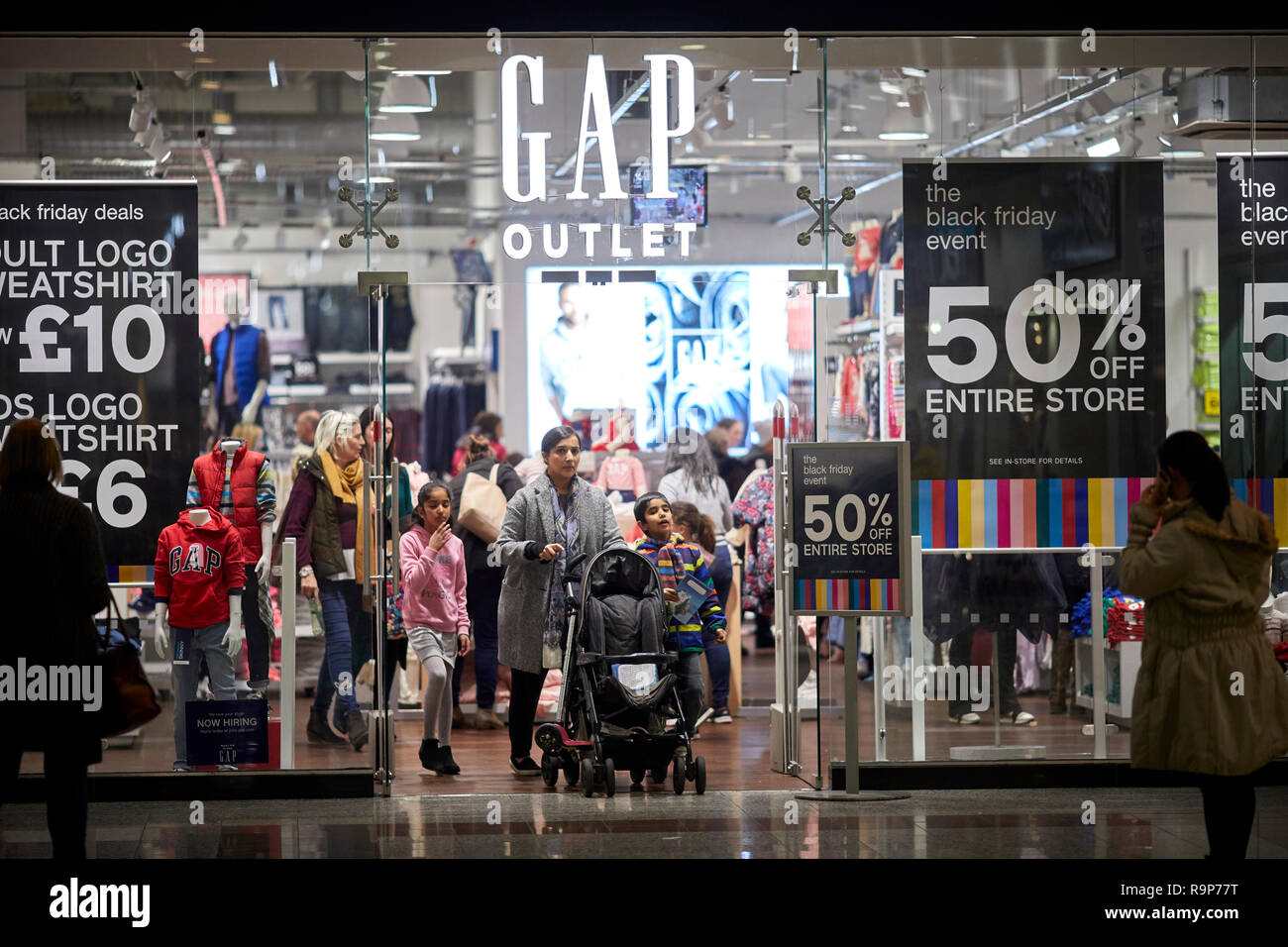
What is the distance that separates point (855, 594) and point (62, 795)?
3.16 m

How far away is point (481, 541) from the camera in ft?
28.1

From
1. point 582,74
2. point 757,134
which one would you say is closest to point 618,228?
point 582,74

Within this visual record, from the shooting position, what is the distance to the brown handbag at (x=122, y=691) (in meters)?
5.19

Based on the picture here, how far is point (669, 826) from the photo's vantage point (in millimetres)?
6039

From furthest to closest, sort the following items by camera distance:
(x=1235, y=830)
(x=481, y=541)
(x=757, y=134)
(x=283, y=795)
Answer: (x=757, y=134) < (x=481, y=541) < (x=283, y=795) < (x=1235, y=830)

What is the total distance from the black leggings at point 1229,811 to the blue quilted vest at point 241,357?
4.10 meters

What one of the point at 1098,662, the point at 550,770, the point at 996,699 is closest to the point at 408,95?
the point at 550,770

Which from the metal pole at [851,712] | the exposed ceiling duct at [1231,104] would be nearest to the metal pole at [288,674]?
the metal pole at [851,712]

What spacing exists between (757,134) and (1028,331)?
3809 millimetres

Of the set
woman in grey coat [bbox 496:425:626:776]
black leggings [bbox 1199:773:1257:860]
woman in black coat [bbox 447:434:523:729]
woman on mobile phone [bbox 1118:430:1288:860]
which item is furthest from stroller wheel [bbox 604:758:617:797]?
black leggings [bbox 1199:773:1257:860]

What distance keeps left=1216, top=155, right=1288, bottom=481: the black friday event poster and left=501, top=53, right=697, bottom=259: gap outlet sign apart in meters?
2.39

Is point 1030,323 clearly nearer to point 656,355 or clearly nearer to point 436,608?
point 656,355

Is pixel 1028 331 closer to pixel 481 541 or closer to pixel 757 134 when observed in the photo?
pixel 481 541

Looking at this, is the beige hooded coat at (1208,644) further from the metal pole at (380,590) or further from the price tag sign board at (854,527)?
the metal pole at (380,590)
